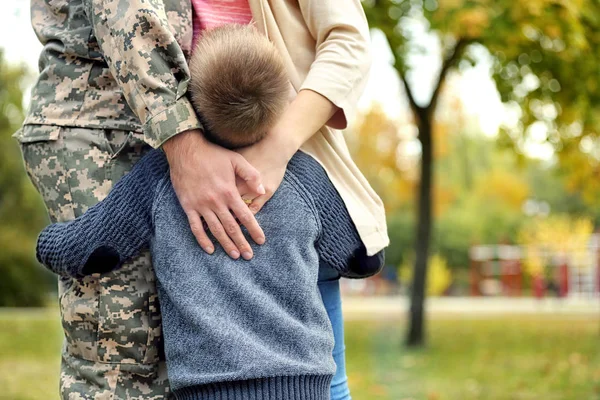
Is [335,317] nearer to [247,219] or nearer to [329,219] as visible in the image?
[329,219]

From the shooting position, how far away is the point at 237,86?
140 cm

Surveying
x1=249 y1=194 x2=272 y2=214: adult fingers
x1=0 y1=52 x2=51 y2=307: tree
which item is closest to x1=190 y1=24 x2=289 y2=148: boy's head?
x1=249 y1=194 x2=272 y2=214: adult fingers

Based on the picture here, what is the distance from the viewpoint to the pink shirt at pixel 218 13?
5.25 feet

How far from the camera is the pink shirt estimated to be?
5.25 ft

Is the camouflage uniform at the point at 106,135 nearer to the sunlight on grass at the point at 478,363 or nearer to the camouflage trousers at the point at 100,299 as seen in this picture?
the camouflage trousers at the point at 100,299

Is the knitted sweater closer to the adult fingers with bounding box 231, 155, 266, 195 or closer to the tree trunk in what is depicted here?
the adult fingers with bounding box 231, 155, 266, 195

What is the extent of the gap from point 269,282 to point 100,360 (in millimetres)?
390

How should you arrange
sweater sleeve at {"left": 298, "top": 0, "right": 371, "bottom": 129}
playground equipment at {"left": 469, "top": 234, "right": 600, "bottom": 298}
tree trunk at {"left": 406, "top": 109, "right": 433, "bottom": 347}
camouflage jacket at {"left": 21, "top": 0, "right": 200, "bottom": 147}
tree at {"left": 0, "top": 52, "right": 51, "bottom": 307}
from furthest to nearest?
playground equipment at {"left": 469, "top": 234, "right": 600, "bottom": 298}, tree at {"left": 0, "top": 52, "right": 51, "bottom": 307}, tree trunk at {"left": 406, "top": 109, "right": 433, "bottom": 347}, sweater sleeve at {"left": 298, "top": 0, "right": 371, "bottom": 129}, camouflage jacket at {"left": 21, "top": 0, "right": 200, "bottom": 147}

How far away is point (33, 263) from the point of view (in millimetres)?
18188

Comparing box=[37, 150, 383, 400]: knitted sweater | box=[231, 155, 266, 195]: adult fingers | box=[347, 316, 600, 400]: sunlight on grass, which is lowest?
box=[347, 316, 600, 400]: sunlight on grass

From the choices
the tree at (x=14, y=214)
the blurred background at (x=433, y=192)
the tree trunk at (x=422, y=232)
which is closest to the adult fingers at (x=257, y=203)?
the blurred background at (x=433, y=192)

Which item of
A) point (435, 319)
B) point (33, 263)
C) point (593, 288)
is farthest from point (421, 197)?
point (593, 288)

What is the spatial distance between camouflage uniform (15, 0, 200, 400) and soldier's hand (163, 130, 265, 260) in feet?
0.16

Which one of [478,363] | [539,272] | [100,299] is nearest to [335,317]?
[100,299]
